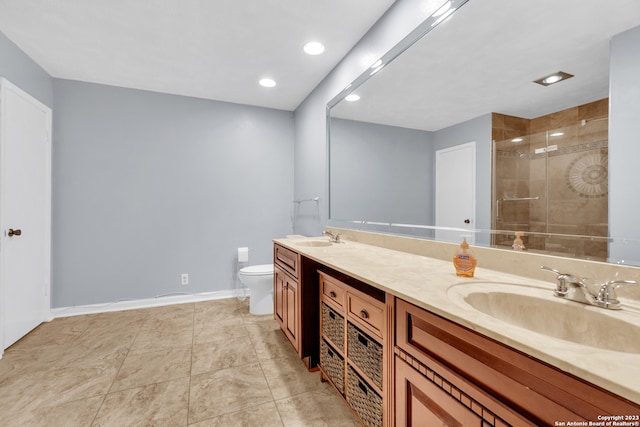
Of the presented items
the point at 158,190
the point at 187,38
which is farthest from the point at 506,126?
the point at 158,190

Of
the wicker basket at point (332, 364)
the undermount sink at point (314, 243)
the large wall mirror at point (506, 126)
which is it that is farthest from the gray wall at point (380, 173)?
the wicker basket at point (332, 364)

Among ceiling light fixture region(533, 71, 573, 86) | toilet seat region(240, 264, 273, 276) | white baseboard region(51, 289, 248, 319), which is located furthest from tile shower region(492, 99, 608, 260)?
white baseboard region(51, 289, 248, 319)

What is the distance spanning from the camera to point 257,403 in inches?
62.4

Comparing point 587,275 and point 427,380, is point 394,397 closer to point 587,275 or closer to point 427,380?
point 427,380

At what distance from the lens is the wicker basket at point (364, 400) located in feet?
3.78

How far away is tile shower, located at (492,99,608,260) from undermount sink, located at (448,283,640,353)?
9.7 inches

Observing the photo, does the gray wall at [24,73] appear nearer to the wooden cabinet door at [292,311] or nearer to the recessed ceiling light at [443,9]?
the wooden cabinet door at [292,311]

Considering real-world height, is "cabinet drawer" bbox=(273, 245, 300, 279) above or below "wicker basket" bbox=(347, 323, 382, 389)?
above

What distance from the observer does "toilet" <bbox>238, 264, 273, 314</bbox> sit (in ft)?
9.28

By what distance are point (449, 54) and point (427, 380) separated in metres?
1.49

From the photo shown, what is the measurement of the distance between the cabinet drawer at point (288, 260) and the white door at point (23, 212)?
202 centimetres

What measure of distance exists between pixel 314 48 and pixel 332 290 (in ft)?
6.30

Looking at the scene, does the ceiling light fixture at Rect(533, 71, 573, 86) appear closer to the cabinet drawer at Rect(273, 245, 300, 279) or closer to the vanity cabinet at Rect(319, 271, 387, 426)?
the vanity cabinet at Rect(319, 271, 387, 426)

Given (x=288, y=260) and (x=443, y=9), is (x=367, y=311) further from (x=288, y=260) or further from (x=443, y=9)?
(x=443, y=9)
